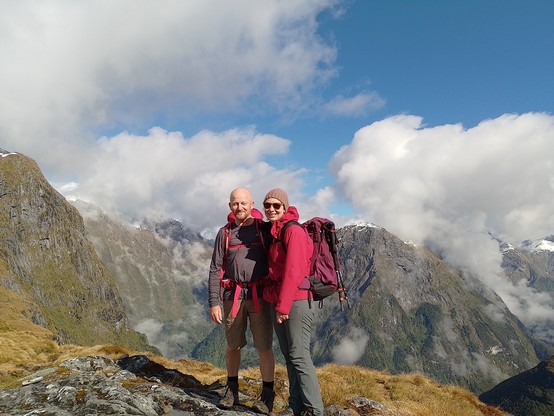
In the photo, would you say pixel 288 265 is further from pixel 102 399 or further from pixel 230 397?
pixel 102 399

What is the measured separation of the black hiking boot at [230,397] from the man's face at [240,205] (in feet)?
15.2

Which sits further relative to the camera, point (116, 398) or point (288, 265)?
point (116, 398)

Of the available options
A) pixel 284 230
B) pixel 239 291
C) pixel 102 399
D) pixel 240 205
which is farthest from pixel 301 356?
pixel 102 399

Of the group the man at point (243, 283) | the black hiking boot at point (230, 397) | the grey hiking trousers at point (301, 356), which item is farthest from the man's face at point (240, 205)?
the black hiking boot at point (230, 397)

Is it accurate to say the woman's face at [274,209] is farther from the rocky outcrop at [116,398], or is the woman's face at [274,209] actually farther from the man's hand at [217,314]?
the rocky outcrop at [116,398]

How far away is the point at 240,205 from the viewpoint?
31.2 feet

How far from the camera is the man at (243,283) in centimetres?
945

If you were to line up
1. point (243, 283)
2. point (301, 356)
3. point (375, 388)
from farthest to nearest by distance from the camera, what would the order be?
1. point (375, 388)
2. point (243, 283)
3. point (301, 356)

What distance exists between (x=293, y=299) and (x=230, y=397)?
148 inches

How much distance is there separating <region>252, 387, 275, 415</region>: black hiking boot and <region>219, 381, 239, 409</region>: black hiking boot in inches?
22.2

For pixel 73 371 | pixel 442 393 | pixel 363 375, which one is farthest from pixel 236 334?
pixel 442 393

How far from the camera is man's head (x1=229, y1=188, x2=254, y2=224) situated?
375 inches

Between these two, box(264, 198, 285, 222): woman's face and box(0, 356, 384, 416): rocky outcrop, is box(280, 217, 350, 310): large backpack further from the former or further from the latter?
box(0, 356, 384, 416): rocky outcrop

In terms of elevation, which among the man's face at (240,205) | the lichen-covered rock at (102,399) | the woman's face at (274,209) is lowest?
the lichen-covered rock at (102,399)
